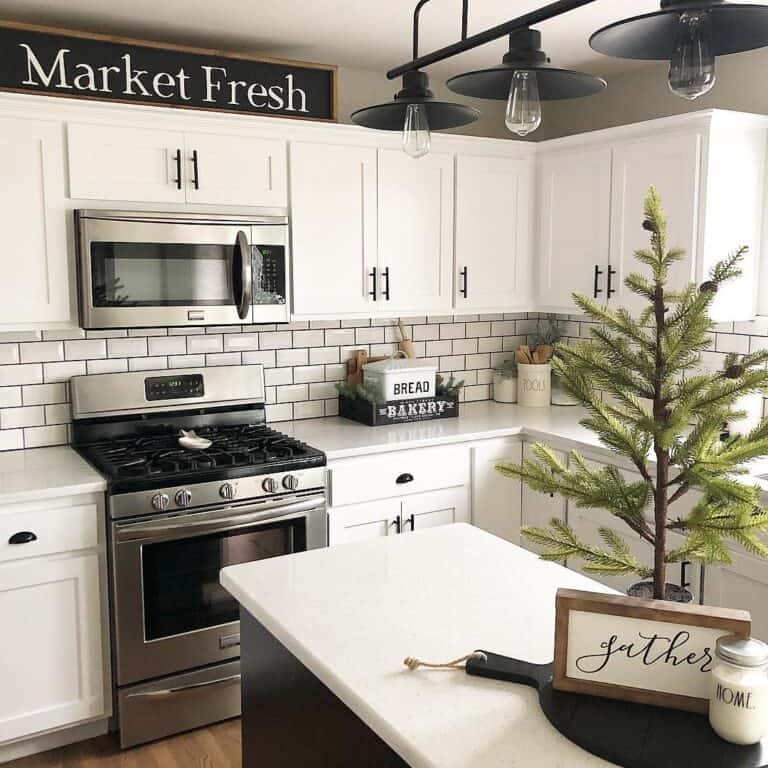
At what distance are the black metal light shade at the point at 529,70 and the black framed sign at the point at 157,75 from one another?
1.93 meters

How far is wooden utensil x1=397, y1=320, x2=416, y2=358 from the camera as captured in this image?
13.3 feet

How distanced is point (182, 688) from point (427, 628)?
1.68 metres

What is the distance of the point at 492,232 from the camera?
395 centimetres

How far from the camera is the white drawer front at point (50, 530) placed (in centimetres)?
271

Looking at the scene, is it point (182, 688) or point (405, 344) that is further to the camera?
point (405, 344)

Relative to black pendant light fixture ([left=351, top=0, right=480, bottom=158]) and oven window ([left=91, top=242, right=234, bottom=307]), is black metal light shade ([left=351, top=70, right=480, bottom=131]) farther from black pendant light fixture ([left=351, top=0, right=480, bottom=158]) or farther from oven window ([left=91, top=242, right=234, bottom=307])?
oven window ([left=91, top=242, right=234, bottom=307])

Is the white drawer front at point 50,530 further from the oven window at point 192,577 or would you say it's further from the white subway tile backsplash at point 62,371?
the white subway tile backsplash at point 62,371

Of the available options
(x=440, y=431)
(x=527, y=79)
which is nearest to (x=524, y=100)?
(x=527, y=79)

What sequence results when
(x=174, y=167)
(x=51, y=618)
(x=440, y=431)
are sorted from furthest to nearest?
(x=440, y=431), (x=174, y=167), (x=51, y=618)

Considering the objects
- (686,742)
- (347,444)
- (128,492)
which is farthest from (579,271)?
(686,742)

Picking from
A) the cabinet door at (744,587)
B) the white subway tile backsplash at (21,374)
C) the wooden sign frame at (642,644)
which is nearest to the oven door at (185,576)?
the white subway tile backsplash at (21,374)

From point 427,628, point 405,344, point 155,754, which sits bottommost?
point 155,754

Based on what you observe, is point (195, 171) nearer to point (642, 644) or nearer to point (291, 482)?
point (291, 482)

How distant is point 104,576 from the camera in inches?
114
